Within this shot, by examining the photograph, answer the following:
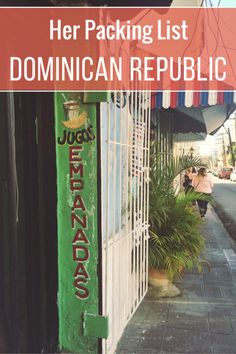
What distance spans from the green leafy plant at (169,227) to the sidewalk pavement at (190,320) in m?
0.40

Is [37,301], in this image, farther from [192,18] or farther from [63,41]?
[192,18]

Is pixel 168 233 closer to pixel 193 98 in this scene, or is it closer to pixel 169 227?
pixel 169 227

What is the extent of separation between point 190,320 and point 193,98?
272 centimetres

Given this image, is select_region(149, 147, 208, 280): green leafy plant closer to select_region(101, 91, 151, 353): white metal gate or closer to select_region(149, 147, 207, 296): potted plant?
select_region(149, 147, 207, 296): potted plant

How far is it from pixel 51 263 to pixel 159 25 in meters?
2.79

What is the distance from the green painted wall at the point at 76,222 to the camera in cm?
293

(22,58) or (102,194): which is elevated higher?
(22,58)

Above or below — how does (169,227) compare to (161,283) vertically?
above

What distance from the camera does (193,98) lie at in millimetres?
5039

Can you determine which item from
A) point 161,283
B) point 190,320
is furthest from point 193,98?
point 190,320

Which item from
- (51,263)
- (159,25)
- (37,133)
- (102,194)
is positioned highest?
(159,25)

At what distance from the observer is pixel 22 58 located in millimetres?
3080

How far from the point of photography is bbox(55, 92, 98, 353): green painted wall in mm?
2928

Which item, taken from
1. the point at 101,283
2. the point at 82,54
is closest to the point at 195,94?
the point at 82,54
